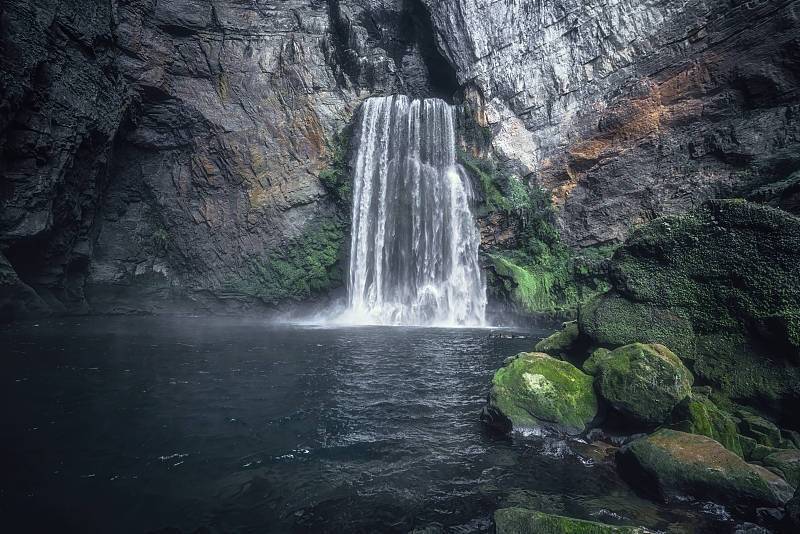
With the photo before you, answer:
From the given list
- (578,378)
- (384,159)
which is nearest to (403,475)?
(578,378)

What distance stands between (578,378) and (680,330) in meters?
2.17

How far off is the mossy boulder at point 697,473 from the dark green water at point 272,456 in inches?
7.3

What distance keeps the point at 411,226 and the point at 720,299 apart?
1673 cm

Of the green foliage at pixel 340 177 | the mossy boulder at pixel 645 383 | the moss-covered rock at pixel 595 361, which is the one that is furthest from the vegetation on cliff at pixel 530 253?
the mossy boulder at pixel 645 383

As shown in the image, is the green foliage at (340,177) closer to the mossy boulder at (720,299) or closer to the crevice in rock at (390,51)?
the crevice in rock at (390,51)

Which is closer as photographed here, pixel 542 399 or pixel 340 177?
pixel 542 399

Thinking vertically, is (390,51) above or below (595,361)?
above

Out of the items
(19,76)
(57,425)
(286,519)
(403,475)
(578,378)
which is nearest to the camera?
(286,519)

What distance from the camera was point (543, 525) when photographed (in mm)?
3055

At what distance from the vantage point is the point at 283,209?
22688 mm

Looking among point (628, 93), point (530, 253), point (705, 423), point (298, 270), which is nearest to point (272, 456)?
point (705, 423)

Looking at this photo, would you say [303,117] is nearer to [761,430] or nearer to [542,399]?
[542,399]

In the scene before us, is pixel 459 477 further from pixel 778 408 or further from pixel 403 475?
pixel 778 408

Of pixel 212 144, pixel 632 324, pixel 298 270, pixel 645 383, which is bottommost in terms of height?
pixel 645 383
